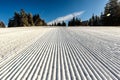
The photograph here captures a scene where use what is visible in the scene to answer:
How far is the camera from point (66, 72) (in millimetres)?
4316

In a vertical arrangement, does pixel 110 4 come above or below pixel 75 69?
above

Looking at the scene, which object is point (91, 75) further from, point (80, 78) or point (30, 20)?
point (30, 20)

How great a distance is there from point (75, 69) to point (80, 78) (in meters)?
0.72

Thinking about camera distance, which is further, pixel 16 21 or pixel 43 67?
pixel 16 21

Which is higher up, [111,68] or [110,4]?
[110,4]

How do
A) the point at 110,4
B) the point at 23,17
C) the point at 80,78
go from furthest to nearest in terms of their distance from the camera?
the point at 23,17, the point at 110,4, the point at 80,78

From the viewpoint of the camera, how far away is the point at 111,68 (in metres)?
4.63

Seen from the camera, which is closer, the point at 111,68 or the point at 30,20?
the point at 111,68

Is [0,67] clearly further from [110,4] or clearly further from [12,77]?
[110,4]

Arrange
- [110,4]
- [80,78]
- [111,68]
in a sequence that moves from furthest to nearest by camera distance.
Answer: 1. [110,4]
2. [111,68]
3. [80,78]

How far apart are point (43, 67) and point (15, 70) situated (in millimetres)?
875

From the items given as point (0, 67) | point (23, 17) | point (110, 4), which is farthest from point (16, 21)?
point (0, 67)

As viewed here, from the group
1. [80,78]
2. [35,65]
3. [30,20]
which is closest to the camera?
[80,78]

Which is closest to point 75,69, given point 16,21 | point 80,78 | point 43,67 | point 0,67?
point 80,78
